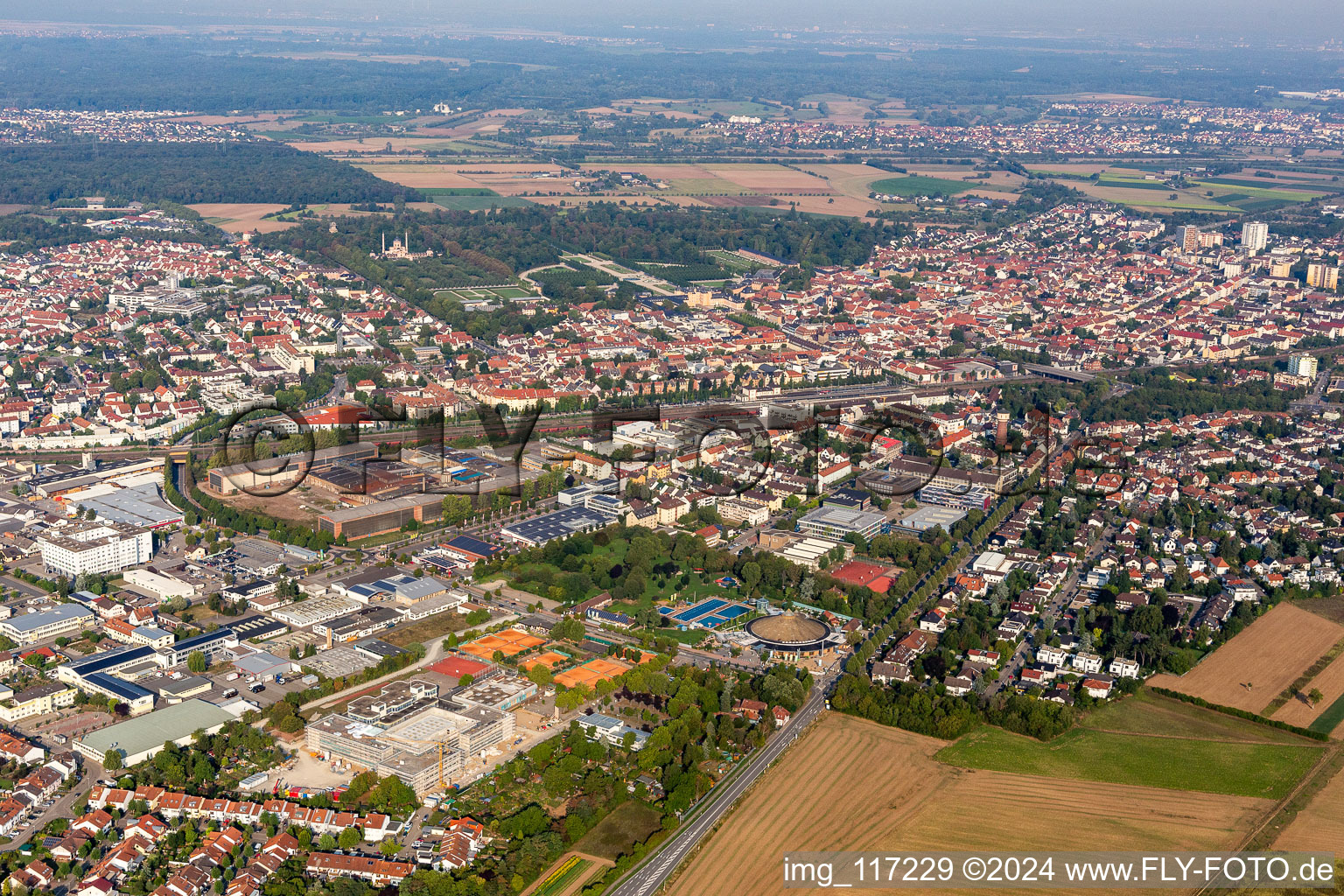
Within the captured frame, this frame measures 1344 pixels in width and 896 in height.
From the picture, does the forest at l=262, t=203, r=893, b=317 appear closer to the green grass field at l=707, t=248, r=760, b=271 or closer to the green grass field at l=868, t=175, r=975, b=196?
the green grass field at l=707, t=248, r=760, b=271

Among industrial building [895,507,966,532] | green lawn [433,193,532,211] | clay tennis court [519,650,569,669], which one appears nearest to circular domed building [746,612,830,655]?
clay tennis court [519,650,569,669]

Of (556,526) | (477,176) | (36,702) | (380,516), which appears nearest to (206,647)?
(36,702)

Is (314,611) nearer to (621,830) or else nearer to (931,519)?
(621,830)

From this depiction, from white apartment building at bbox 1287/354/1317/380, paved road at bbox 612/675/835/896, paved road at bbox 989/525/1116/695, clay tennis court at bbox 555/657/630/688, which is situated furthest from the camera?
white apartment building at bbox 1287/354/1317/380

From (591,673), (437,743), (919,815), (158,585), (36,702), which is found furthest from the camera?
(158,585)

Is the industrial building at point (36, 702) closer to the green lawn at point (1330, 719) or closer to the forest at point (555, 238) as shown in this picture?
the green lawn at point (1330, 719)

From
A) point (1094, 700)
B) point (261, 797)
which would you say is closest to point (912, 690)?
point (1094, 700)
